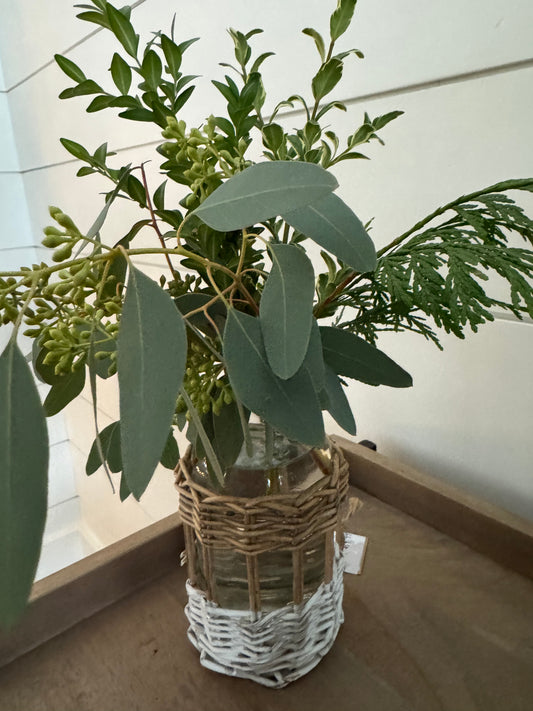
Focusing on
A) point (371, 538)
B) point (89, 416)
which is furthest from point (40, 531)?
point (89, 416)

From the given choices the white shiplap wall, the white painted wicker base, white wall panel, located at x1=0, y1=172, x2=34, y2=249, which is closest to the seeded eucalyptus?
the white painted wicker base

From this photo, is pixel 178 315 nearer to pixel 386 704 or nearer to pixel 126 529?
pixel 386 704

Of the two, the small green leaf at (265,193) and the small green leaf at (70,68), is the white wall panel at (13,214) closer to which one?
the small green leaf at (70,68)

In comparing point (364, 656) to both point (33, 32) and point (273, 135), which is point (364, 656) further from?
point (33, 32)

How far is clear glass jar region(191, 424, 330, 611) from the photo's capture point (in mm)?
416

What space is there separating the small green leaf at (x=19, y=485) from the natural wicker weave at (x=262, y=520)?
0.18m

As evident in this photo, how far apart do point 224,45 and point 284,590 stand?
30.7 inches

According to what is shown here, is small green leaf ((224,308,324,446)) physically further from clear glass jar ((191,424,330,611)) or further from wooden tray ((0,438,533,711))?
wooden tray ((0,438,533,711))

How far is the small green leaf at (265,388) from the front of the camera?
278 mm

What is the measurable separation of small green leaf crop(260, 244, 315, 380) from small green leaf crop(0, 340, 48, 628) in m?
0.11

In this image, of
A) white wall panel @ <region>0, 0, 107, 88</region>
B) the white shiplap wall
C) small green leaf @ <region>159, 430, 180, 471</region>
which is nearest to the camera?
small green leaf @ <region>159, 430, 180, 471</region>

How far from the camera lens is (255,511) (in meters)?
0.37

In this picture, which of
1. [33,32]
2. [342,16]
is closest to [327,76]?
[342,16]

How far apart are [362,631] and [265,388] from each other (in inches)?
12.8
